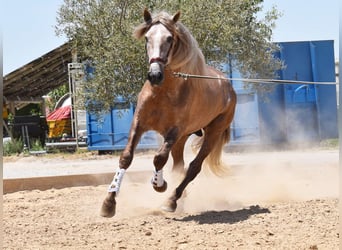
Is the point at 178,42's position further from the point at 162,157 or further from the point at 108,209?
the point at 108,209

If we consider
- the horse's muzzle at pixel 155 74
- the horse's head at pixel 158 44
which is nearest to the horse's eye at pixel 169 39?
the horse's head at pixel 158 44

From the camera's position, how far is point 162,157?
513cm

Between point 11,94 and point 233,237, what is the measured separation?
53.5ft

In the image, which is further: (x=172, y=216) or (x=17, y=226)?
(x=172, y=216)

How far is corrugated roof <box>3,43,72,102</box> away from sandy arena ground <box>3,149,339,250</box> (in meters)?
8.95

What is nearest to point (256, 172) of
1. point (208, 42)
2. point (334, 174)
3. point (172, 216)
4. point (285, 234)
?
point (334, 174)

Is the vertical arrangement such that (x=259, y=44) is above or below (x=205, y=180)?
above

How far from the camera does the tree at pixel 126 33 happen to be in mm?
8922

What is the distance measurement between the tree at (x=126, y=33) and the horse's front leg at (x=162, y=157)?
376 centimetres

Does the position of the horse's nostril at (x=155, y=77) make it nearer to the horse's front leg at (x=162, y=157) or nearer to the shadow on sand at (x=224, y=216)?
the horse's front leg at (x=162, y=157)

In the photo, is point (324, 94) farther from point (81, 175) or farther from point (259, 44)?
point (81, 175)

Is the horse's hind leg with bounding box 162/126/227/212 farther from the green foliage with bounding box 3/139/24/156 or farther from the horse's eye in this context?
the green foliage with bounding box 3/139/24/156

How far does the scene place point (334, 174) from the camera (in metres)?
8.78

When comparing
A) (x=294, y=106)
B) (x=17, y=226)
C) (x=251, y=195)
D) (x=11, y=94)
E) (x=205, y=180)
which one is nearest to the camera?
(x=17, y=226)
